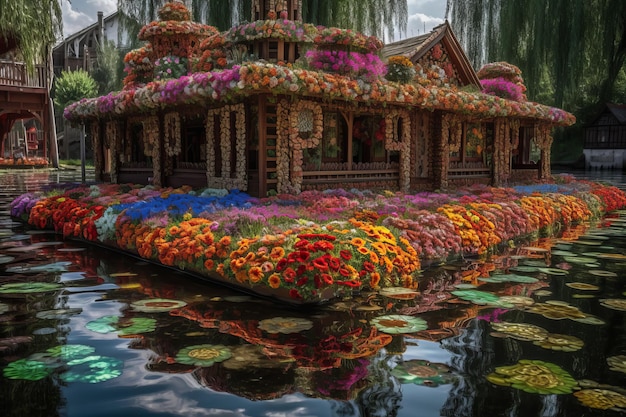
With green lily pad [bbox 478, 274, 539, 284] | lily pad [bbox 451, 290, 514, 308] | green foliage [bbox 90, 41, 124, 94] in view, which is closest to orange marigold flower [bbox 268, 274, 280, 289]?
lily pad [bbox 451, 290, 514, 308]

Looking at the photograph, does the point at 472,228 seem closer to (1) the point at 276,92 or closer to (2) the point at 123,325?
(1) the point at 276,92

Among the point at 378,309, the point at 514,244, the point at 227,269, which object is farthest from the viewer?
the point at 514,244

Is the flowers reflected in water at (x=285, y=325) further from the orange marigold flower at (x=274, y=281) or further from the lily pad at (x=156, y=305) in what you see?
the lily pad at (x=156, y=305)

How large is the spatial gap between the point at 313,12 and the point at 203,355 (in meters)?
17.1

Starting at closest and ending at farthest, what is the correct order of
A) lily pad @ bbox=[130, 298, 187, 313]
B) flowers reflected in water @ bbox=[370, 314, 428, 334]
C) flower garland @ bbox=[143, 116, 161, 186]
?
flowers reflected in water @ bbox=[370, 314, 428, 334]
lily pad @ bbox=[130, 298, 187, 313]
flower garland @ bbox=[143, 116, 161, 186]

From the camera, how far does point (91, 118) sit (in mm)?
17141

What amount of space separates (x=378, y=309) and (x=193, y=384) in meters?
2.45

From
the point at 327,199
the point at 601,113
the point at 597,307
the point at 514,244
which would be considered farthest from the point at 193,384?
the point at 601,113

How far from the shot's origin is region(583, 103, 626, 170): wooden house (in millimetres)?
42188

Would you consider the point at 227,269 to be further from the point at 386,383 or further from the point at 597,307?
the point at 597,307

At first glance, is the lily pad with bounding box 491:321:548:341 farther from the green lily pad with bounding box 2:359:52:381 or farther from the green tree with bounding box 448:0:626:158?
the green tree with bounding box 448:0:626:158

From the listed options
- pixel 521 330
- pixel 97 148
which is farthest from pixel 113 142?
pixel 521 330

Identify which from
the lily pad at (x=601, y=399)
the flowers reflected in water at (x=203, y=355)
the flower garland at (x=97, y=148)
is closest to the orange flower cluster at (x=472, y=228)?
the lily pad at (x=601, y=399)

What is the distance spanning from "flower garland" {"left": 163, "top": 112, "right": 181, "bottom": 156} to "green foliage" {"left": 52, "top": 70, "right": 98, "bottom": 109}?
106 feet
